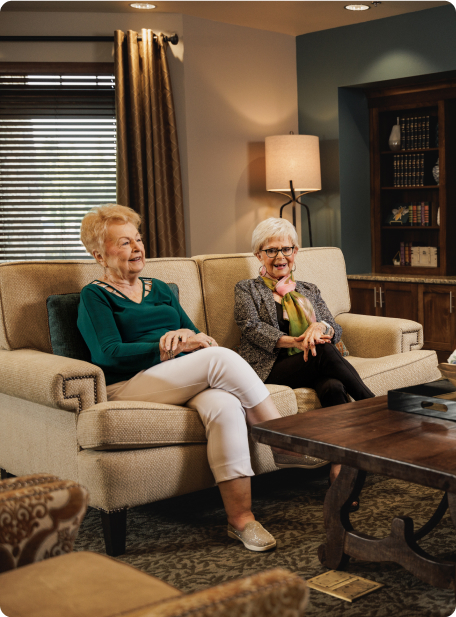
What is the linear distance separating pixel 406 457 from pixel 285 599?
0.90 metres

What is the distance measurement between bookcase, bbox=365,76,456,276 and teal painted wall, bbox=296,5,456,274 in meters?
0.09

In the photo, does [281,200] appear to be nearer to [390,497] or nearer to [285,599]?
[390,497]

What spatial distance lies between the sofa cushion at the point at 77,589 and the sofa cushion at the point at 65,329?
143cm

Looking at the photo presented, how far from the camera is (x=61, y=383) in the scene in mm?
2152

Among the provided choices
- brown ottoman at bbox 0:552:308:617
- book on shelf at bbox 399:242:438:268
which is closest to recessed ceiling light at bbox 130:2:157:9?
book on shelf at bbox 399:242:438:268

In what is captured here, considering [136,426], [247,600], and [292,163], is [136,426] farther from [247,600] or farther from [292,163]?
[292,163]

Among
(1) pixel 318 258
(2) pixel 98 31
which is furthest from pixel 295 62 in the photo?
(1) pixel 318 258

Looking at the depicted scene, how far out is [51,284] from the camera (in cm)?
273

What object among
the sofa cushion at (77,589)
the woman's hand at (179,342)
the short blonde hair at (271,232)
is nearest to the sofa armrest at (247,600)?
the sofa cushion at (77,589)

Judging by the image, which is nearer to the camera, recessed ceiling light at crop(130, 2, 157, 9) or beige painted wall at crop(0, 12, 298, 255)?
recessed ceiling light at crop(130, 2, 157, 9)

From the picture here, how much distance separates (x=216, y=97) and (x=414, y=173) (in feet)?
5.28

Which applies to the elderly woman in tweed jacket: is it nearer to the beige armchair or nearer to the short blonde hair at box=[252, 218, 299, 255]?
the short blonde hair at box=[252, 218, 299, 255]

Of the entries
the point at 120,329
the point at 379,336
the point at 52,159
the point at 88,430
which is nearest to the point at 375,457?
the point at 88,430

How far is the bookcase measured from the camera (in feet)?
16.4
